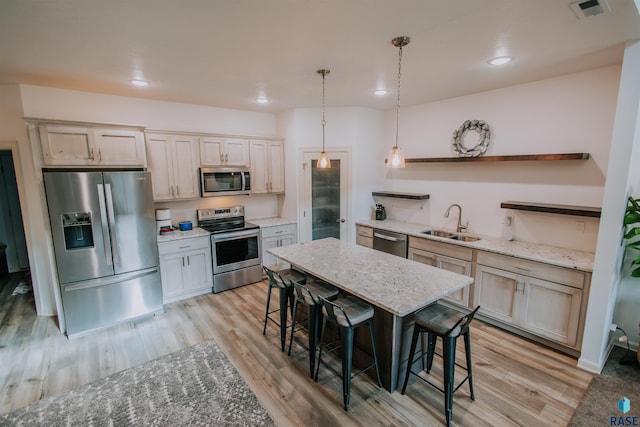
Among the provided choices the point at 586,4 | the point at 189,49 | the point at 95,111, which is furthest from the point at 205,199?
the point at 586,4

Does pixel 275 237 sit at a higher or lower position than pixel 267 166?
lower

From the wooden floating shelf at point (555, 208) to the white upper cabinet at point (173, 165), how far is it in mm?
4072

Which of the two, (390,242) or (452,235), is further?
(390,242)

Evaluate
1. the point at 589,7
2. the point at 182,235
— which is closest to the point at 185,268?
the point at 182,235

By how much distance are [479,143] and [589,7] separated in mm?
2091

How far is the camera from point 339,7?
1.78 meters

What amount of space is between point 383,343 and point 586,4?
2.60 meters

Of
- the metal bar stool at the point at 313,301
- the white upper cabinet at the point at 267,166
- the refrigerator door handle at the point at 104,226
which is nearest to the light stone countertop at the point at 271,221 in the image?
the white upper cabinet at the point at 267,166

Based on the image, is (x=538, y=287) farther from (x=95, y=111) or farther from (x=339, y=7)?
(x=95, y=111)

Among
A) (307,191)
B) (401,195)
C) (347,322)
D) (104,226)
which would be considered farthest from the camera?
(307,191)

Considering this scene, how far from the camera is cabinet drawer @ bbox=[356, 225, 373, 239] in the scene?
15.0 feet

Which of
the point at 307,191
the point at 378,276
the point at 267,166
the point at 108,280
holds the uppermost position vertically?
the point at 267,166

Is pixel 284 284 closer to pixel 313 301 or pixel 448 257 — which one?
pixel 313 301

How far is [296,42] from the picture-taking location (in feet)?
7.49
